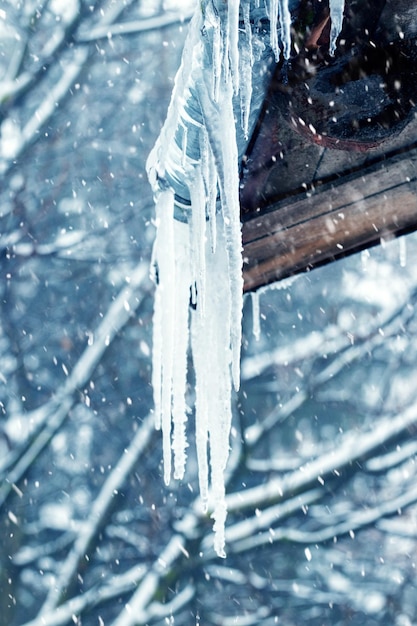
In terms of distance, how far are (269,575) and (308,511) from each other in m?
1.11

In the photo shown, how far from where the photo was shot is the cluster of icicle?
218 centimetres

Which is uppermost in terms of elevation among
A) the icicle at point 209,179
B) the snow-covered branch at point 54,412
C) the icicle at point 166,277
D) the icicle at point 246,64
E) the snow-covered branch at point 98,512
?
the icicle at point 246,64

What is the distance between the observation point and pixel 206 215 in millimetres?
3094

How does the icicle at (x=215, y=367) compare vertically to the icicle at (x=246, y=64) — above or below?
below

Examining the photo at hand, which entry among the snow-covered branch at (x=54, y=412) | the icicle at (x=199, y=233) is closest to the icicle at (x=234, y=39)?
the icicle at (x=199, y=233)

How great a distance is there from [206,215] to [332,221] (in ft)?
1.71

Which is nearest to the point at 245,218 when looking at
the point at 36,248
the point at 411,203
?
the point at 411,203

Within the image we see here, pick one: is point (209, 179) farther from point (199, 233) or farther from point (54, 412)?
point (54, 412)

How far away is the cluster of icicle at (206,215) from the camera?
7.16 feet

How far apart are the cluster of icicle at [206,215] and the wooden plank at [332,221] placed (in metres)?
0.18

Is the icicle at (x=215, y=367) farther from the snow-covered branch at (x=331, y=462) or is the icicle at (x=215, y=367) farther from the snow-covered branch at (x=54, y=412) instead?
the snow-covered branch at (x=331, y=462)

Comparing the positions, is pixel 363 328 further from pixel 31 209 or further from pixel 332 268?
pixel 31 209

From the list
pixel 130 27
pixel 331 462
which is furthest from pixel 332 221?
pixel 130 27

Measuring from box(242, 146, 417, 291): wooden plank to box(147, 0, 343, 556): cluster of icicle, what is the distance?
0.57ft
